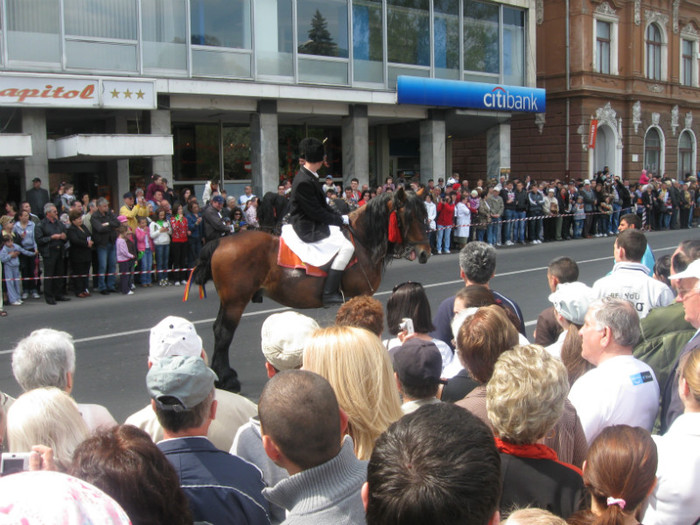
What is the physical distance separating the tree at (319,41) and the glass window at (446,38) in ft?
16.4

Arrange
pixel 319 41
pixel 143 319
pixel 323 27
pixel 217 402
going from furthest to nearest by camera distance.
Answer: pixel 323 27 → pixel 319 41 → pixel 143 319 → pixel 217 402

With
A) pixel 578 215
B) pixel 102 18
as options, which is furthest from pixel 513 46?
pixel 102 18

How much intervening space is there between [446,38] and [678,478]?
26.4 metres


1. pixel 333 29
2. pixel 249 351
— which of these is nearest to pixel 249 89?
pixel 333 29

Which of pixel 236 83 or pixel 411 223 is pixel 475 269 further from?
pixel 236 83

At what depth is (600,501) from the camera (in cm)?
253

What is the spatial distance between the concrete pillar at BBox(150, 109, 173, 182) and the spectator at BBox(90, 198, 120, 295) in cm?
520

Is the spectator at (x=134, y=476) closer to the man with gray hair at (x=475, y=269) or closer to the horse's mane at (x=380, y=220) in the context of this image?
the man with gray hair at (x=475, y=269)

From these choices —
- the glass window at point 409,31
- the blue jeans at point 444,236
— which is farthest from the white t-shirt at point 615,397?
the glass window at point 409,31

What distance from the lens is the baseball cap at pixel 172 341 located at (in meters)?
3.95

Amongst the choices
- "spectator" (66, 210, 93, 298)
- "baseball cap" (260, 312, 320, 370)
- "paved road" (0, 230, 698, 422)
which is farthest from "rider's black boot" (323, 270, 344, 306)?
"spectator" (66, 210, 93, 298)

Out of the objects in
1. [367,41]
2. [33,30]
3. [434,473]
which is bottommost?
[434,473]

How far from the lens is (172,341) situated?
13.0ft

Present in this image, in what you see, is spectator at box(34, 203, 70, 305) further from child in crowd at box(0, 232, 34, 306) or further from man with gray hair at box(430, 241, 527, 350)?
man with gray hair at box(430, 241, 527, 350)
